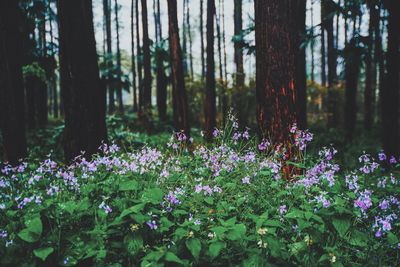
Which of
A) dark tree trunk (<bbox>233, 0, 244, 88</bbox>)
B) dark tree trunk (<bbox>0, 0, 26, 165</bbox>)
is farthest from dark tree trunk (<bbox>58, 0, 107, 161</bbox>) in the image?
dark tree trunk (<bbox>233, 0, 244, 88</bbox>)

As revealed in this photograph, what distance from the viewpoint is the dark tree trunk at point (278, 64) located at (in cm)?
448

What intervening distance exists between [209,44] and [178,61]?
372 centimetres

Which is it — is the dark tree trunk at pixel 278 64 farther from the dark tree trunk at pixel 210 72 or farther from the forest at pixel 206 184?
the dark tree trunk at pixel 210 72

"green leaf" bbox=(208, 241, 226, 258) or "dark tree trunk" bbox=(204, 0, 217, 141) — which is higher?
"dark tree trunk" bbox=(204, 0, 217, 141)

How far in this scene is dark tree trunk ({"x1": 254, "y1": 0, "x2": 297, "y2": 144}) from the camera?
14.7 feet

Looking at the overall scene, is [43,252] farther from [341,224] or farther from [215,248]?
[341,224]

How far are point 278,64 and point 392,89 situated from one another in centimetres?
501

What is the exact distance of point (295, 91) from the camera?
15.0 ft

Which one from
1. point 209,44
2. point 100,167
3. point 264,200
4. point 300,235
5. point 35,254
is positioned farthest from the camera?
point 209,44

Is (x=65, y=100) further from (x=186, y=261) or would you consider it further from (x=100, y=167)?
(x=186, y=261)

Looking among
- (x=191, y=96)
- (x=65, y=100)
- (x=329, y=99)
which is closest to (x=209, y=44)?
(x=191, y=96)

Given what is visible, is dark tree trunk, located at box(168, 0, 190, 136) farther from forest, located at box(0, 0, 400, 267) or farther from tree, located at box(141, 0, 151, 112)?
tree, located at box(141, 0, 151, 112)

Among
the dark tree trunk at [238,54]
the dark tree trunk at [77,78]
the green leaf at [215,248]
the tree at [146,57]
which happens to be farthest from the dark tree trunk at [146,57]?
the green leaf at [215,248]

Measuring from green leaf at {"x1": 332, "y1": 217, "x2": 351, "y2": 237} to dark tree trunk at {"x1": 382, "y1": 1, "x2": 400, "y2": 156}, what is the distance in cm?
631
